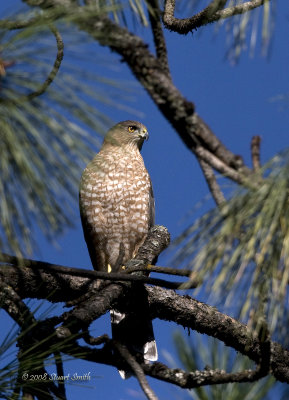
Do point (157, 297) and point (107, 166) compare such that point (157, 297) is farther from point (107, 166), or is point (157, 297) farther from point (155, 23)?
point (155, 23)

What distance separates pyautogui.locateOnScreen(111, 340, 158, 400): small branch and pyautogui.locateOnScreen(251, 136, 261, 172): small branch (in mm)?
1023

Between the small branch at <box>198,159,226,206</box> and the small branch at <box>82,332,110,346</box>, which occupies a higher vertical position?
the small branch at <box>198,159,226,206</box>

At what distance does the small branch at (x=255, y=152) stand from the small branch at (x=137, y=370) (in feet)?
3.36

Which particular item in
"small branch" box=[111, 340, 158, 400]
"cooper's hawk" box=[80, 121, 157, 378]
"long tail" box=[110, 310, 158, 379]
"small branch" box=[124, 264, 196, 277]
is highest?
"cooper's hawk" box=[80, 121, 157, 378]

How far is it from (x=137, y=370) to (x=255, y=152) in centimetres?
111

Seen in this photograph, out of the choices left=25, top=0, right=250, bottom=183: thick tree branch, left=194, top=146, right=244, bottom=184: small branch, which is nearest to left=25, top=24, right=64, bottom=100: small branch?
left=25, top=0, right=250, bottom=183: thick tree branch

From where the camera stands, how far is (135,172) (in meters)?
5.28

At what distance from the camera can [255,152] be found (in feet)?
5.92

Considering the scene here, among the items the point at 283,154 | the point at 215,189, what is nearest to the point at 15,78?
the point at 215,189

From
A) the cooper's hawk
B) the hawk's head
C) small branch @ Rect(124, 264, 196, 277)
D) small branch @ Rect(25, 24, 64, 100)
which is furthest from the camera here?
the hawk's head

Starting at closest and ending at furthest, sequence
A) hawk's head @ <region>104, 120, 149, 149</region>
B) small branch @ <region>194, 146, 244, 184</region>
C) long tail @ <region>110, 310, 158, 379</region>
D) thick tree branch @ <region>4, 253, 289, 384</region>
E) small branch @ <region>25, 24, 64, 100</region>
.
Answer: small branch @ <region>194, 146, 244, 184</region> < small branch @ <region>25, 24, 64, 100</region> < thick tree branch @ <region>4, 253, 289, 384</region> < long tail @ <region>110, 310, 158, 379</region> < hawk's head @ <region>104, 120, 149, 149</region>

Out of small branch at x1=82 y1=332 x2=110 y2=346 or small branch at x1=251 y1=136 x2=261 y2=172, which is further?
small branch at x1=82 y1=332 x2=110 y2=346

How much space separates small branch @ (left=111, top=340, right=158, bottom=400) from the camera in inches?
92.4

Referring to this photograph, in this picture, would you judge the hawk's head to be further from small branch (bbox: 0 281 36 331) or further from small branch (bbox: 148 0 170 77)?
small branch (bbox: 148 0 170 77)
